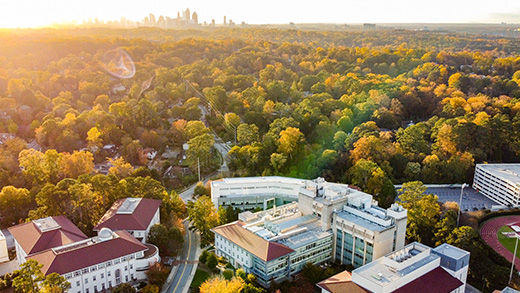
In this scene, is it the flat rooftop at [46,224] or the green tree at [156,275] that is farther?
the flat rooftop at [46,224]

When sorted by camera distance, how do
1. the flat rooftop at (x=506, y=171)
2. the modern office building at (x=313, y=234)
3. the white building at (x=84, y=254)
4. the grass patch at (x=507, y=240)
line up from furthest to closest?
1. the flat rooftop at (x=506, y=171)
2. the grass patch at (x=507, y=240)
3. the modern office building at (x=313, y=234)
4. the white building at (x=84, y=254)

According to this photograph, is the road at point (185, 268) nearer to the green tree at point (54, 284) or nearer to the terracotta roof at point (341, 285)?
the green tree at point (54, 284)

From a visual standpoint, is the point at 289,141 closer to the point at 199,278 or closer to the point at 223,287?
the point at 199,278

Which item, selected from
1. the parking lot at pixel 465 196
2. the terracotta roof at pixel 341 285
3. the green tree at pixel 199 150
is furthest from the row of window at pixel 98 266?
the parking lot at pixel 465 196

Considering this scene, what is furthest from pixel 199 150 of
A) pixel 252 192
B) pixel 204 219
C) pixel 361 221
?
pixel 361 221

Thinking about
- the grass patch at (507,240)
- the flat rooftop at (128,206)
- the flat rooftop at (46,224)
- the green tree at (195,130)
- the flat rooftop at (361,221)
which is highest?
the green tree at (195,130)

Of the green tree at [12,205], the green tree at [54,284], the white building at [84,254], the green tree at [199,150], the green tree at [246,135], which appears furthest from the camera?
the green tree at [246,135]

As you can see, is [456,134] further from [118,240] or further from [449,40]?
[449,40]

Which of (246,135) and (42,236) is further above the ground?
(246,135)
